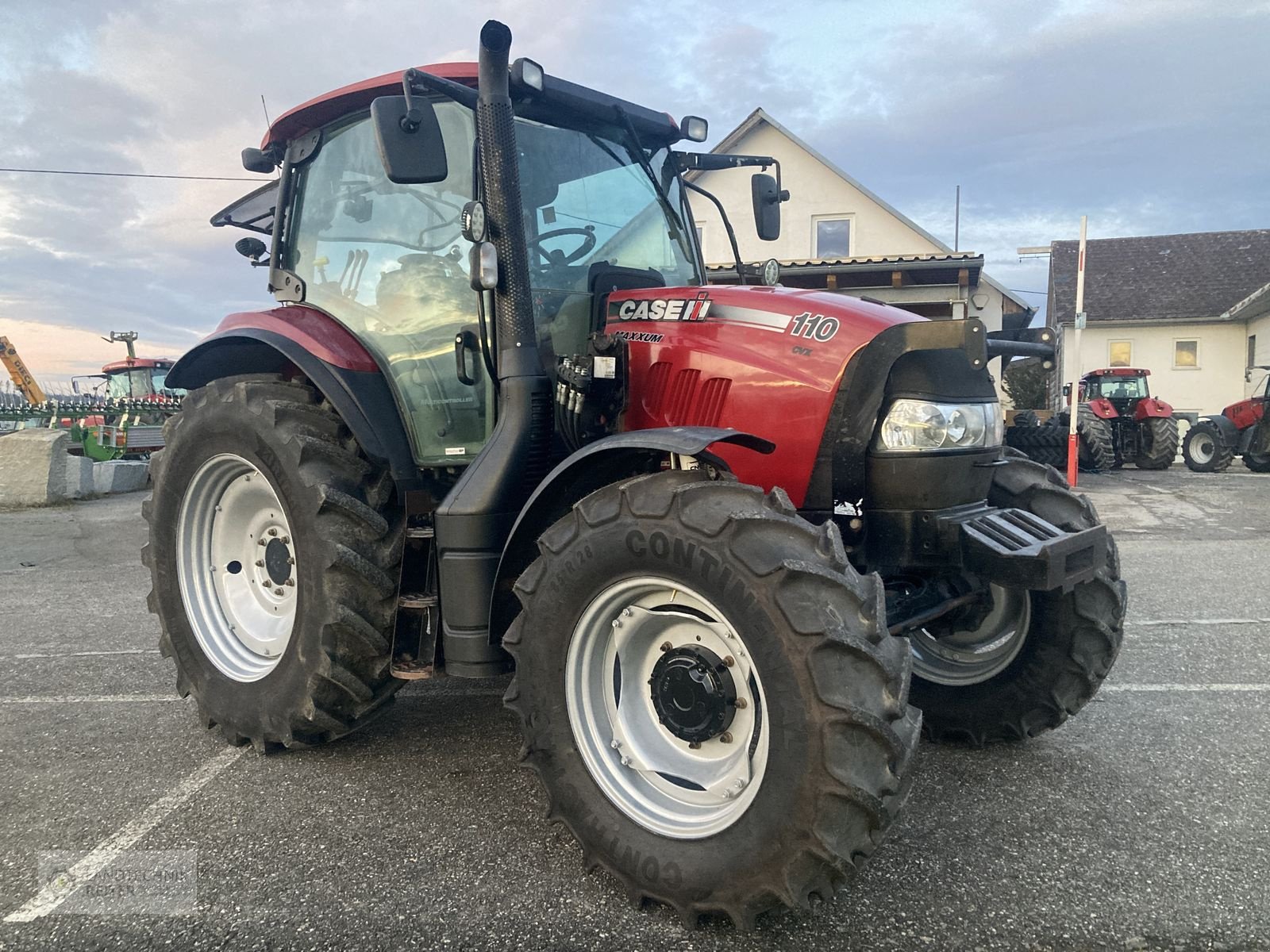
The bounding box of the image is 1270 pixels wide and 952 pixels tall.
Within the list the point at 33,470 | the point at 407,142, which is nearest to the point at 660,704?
the point at 407,142

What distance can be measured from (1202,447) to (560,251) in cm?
1844

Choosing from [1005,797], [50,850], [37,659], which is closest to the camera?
[50,850]

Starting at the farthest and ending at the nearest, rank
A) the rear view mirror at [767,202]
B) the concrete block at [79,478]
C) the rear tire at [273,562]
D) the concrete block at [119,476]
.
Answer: the concrete block at [119,476] < the concrete block at [79,478] < the rear view mirror at [767,202] < the rear tire at [273,562]

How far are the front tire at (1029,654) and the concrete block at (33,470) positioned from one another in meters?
13.1

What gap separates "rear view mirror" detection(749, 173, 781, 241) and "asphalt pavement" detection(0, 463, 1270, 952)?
2.49 meters

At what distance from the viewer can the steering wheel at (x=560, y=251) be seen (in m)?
3.25

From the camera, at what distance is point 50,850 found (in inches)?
108

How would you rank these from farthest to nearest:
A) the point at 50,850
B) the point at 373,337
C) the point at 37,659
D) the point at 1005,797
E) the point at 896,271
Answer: the point at 896,271 → the point at 37,659 → the point at 373,337 → the point at 1005,797 → the point at 50,850

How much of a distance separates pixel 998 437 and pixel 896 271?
10405mm

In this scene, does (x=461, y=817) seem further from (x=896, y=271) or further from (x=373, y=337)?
(x=896, y=271)

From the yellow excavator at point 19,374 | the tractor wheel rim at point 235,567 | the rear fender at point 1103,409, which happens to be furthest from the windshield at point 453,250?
the yellow excavator at point 19,374

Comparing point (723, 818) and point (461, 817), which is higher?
point (723, 818)

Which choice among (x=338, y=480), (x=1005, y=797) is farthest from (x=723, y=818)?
(x=338, y=480)

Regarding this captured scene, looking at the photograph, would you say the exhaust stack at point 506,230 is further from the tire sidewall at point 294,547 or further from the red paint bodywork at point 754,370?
the tire sidewall at point 294,547
